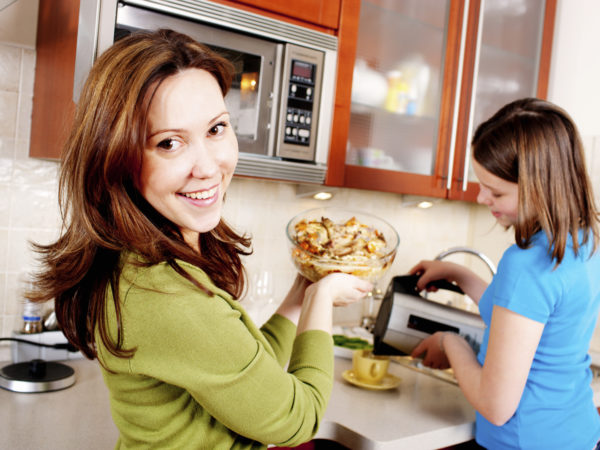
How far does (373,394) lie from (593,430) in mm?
489

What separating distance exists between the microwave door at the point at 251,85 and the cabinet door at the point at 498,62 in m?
0.75

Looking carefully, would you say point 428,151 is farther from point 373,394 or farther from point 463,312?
point 373,394

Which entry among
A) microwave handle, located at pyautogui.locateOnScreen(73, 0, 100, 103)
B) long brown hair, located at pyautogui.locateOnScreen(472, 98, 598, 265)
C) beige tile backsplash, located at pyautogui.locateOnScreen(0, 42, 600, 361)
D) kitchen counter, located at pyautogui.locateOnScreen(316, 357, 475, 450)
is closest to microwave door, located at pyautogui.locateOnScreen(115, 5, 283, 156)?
microwave handle, located at pyautogui.locateOnScreen(73, 0, 100, 103)

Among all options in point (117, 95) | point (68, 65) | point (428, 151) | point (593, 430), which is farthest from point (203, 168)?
point (428, 151)

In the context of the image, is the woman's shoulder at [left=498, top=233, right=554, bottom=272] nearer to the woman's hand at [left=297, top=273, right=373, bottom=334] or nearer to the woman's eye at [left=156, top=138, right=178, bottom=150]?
the woman's hand at [left=297, top=273, right=373, bottom=334]

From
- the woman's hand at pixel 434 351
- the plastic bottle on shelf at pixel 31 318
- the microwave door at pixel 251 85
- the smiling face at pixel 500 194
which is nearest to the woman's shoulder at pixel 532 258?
the smiling face at pixel 500 194

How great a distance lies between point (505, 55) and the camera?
6.54ft

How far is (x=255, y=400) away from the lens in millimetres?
698

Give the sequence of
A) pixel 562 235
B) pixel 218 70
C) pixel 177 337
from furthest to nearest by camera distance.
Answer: pixel 562 235 < pixel 218 70 < pixel 177 337

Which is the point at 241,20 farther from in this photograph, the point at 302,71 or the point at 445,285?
the point at 445,285

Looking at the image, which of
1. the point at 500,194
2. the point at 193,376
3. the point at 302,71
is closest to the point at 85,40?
the point at 302,71

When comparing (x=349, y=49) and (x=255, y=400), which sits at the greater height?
(x=349, y=49)

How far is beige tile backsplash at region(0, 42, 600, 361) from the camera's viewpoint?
1.43m

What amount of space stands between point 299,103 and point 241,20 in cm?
24
